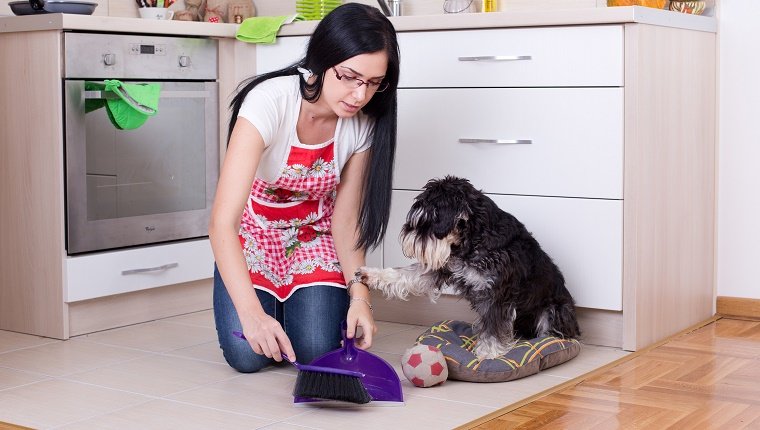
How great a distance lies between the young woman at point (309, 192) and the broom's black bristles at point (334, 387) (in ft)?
0.31

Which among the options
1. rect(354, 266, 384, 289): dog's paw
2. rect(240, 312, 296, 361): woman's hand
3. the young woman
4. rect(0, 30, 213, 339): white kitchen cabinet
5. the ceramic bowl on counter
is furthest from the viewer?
the ceramic bowl on counter

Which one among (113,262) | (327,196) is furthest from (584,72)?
(113,262)

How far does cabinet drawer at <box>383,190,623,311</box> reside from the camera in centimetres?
289

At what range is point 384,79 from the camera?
246cm

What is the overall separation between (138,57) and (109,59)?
12 cm

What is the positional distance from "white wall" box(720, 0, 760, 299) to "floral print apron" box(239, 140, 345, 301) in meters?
1.38

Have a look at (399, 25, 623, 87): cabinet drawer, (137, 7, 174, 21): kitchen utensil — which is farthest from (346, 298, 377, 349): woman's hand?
(137, 7, 174, 21): kitchen utensil

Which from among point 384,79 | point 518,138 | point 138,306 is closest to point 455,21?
point 518,138

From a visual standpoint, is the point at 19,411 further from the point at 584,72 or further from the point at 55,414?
the point at 584,72

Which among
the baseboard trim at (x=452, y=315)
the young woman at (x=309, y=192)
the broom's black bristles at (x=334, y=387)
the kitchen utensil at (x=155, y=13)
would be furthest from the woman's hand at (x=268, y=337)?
the kitchen utensil at (x=155, y=13)

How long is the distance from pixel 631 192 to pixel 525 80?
0.43 metres

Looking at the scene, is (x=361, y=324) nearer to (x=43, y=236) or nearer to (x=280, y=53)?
(x=43, y=236)

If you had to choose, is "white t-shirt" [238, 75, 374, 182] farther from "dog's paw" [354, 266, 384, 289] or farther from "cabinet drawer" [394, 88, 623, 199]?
"cabinet drawer" [394, 88, 623, 199]

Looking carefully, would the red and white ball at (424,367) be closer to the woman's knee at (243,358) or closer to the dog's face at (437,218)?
the dog's face at (437,218)
